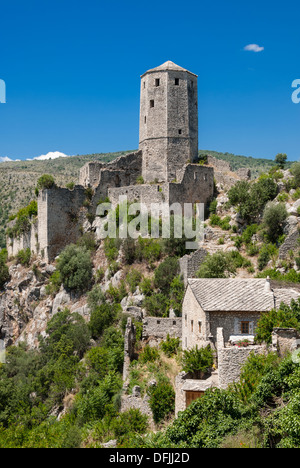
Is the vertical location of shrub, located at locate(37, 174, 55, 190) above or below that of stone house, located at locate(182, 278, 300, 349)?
above

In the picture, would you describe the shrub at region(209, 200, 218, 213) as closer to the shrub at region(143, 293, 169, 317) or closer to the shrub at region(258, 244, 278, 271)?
the shrub at region(258, 244, 278, 271)

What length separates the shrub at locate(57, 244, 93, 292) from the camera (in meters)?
36.6

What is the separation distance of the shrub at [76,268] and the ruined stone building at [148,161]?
2.45 m

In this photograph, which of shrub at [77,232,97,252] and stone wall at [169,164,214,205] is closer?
stone wall at [169,164,214,205]

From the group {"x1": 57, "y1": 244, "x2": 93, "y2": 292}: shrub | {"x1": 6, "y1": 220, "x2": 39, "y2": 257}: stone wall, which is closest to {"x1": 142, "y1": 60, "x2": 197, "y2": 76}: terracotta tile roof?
{"x1": 57, "y1": 244, "x2": 93, "y2": 292}: shrub

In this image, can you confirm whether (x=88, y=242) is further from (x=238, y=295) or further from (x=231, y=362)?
(x=231, y=362)

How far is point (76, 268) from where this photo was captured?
1457 inches

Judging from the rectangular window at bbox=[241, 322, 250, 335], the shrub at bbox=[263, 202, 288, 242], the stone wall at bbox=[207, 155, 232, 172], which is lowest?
the rectangular window at bbox=[241, 322, 250, 335]

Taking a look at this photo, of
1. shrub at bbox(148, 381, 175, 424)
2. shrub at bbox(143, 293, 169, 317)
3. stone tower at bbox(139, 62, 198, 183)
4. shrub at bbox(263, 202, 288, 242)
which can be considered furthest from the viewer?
stone tower at bbox(139, 62, 198, 183)

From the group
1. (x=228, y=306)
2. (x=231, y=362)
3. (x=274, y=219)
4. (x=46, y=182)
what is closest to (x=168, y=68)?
(x=46, y=182)

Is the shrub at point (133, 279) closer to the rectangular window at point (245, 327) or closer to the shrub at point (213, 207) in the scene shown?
the shrub at point (213, 207)

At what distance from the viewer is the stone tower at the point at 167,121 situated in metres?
39.3

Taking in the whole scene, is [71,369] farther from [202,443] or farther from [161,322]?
[202,443]
